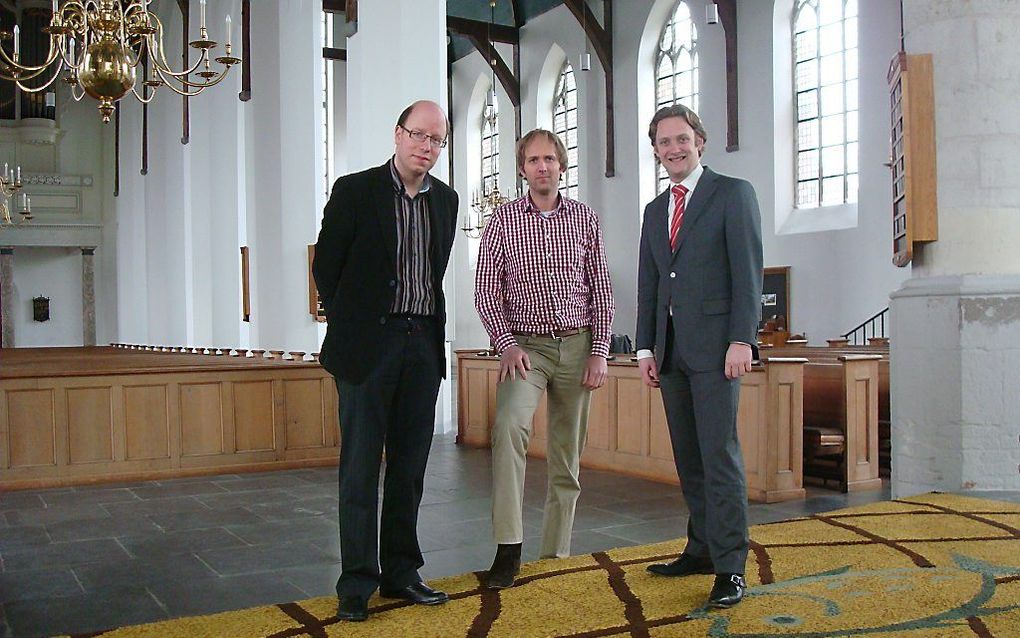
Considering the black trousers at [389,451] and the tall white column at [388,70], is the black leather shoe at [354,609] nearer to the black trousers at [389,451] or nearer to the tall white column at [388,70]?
the black trousers at [389,451]

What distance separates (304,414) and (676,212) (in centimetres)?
498

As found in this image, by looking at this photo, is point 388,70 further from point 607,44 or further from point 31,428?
point 607,44

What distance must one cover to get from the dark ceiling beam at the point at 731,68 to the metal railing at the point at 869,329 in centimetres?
322

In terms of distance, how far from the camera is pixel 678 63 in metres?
15.4

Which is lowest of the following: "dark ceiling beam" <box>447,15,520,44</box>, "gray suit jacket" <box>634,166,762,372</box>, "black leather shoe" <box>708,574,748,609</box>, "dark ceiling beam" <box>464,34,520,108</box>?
"black leather shoe" <box>708,574,748,609</box>

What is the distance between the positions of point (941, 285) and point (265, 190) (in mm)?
8572

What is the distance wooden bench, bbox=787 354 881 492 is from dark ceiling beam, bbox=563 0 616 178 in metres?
10.3

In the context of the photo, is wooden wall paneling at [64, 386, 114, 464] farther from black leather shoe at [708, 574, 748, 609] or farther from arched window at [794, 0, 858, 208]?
arched window at [794, 0, 858, 208]

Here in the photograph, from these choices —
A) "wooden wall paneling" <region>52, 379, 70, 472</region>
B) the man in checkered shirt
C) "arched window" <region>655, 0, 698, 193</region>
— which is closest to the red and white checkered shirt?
the man in checkered shirt

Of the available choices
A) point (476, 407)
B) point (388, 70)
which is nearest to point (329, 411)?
point (476, 407)

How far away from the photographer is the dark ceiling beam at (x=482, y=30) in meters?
17.7

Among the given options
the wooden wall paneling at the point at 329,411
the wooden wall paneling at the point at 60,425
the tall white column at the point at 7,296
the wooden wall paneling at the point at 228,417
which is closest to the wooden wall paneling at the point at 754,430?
the wooden wall paneling at the point at 329,411

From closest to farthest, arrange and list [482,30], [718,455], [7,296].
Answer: [718,455], [482,30], [7,296]

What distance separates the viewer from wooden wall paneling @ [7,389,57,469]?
6.70m
